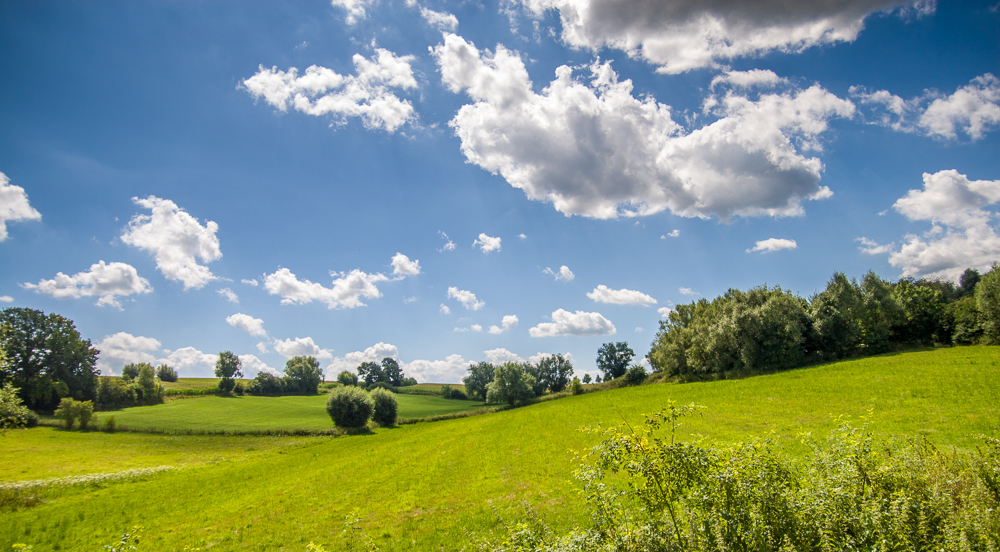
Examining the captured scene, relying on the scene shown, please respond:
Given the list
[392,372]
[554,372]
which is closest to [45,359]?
[392,372]

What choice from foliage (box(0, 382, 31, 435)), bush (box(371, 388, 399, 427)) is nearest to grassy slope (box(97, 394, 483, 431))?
bush (box(371, 388, 399, 427))

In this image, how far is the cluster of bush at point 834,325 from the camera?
1725 inches

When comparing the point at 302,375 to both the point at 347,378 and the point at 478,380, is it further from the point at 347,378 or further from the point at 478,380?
the point at 478,380

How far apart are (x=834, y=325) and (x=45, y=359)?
129 meters

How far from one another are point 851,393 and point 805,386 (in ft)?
18.3

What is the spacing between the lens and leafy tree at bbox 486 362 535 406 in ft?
265

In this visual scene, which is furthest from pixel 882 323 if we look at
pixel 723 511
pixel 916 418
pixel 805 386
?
pixel 723 511

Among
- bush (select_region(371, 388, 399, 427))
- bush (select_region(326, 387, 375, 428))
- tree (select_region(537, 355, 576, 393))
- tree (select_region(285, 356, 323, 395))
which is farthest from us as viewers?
tree (select_region(285, 356, 323, 395))

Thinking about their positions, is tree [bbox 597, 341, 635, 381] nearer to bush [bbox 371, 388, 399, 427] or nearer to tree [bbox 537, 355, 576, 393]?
tree [bbox 537, 355, 576, 393]

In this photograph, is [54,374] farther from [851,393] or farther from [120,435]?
[851,393]

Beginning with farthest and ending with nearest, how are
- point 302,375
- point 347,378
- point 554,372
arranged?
point 347,378 < point 302,375 < point 554,372

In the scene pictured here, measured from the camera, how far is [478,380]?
109 m

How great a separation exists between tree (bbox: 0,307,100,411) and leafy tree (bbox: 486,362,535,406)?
7994 cm

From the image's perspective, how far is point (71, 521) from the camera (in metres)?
20.9
